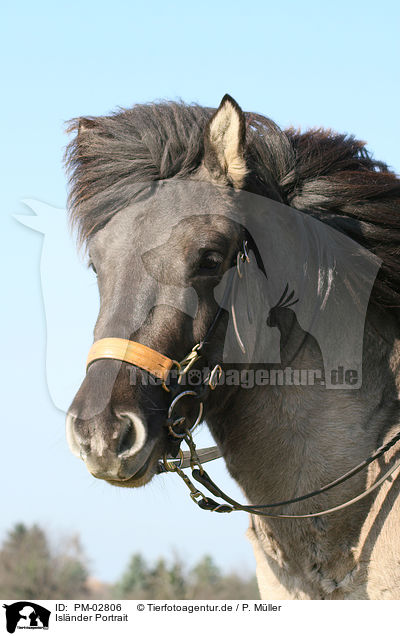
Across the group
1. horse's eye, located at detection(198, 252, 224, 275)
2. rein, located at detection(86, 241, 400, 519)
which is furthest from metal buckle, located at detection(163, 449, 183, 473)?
horse's eye, located at detection(198, 252, 224, 275)

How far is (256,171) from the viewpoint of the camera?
4266mm

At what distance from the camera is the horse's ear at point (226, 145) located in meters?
3.93

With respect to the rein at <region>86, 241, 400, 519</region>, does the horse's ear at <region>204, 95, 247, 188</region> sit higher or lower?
higher

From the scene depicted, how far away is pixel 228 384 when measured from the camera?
4020mm

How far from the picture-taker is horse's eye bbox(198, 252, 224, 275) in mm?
3812

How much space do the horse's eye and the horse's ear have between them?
54 cm

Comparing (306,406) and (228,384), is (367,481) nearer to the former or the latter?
(306,406)

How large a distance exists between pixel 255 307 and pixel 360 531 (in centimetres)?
153

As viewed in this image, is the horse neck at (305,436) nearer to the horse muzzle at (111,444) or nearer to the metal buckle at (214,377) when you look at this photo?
the metal buckle at (214,377)

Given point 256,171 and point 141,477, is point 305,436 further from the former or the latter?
point 256,171

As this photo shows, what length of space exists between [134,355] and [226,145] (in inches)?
56.7
